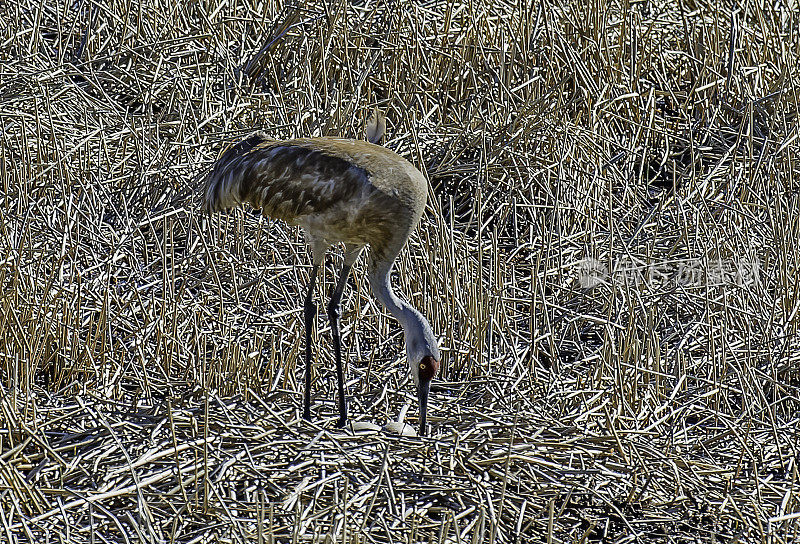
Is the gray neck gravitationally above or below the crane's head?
above

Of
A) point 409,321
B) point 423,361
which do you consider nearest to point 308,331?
point 409,321

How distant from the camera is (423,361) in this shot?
13.1 feet

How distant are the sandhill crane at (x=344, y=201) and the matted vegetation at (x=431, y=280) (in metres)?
0.31

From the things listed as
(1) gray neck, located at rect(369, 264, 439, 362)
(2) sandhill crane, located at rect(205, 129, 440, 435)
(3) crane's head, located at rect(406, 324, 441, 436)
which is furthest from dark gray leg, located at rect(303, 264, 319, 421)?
(3) crane's head, located at rect(406, 324, 441, 436)

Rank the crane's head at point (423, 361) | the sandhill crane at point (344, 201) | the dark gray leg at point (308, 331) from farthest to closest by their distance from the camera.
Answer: the dark gray leg at point (308, 331) < the sandhill crane at point (344, 201) < the crane's head at point (423, 361)

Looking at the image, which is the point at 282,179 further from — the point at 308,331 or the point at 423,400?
the point at 423,400

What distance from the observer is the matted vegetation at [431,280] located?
3.73 metres

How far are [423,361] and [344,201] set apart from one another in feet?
2.26

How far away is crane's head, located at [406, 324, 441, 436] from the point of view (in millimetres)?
3994

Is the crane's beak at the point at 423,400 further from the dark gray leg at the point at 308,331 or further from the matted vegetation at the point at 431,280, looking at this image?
the dark gray leg at the point at 308,331

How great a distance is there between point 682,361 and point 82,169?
302 cm

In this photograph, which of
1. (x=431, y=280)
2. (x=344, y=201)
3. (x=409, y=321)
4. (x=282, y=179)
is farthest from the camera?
(x=431, y=280)

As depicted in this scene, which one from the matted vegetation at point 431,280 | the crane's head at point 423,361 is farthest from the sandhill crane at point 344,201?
the matted vegetation at point 431,280

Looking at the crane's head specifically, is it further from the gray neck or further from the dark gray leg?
the dark gray leg
